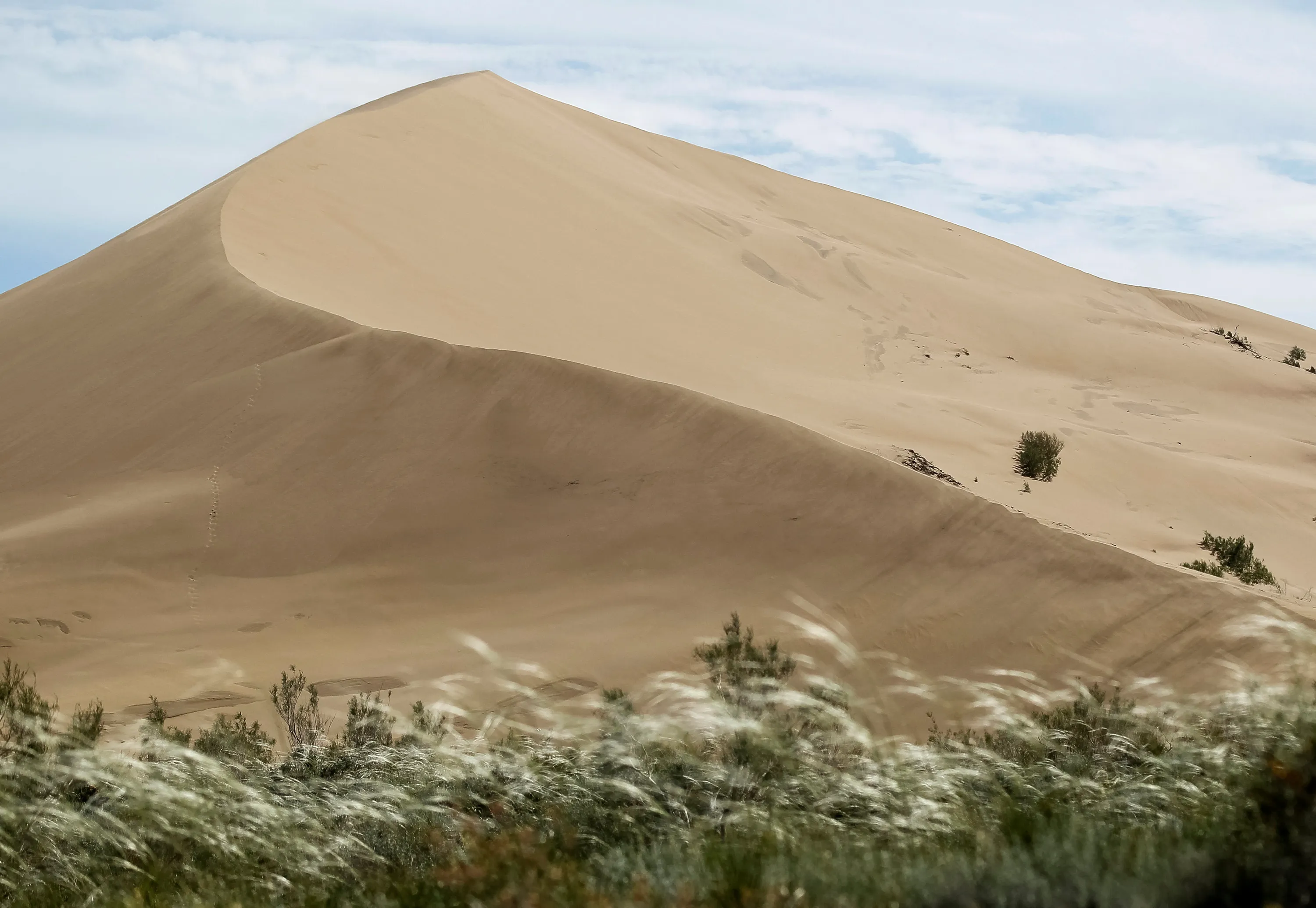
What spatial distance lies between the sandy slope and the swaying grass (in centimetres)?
442

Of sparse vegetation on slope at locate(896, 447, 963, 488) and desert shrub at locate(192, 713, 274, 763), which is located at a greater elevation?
sparse vegetation on slope at locate(896, 447, 963, 488)

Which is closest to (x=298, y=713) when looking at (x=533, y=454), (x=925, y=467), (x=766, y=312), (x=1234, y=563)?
(x=533, y=454)

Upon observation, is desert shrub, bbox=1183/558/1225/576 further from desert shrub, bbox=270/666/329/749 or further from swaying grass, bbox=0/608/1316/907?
desert shrub, bbox=270/666/329/749

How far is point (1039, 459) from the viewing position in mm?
15992

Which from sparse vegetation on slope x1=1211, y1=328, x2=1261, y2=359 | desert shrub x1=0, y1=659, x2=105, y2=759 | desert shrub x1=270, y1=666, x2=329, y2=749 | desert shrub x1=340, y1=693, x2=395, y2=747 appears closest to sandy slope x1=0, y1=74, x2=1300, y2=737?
desert shrub x1=270, y1=666, x2=329, y2=749

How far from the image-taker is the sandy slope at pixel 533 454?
11.5 m

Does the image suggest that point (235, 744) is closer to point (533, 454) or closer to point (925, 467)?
point (533, 454)

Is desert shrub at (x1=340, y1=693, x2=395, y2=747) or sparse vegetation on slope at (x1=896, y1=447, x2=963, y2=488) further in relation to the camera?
sparse vegetation on slope at (x1=896, y1=447, x2=963, y2=488)

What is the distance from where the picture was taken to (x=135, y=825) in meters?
5.17

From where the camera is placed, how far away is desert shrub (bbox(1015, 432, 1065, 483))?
627 inches

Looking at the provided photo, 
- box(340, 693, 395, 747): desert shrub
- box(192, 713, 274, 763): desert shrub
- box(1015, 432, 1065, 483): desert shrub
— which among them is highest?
box(1015, 432, 1065, 483): desert shrub

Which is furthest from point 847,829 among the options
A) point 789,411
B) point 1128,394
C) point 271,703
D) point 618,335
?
point 1128,394

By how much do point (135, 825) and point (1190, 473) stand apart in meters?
16.2

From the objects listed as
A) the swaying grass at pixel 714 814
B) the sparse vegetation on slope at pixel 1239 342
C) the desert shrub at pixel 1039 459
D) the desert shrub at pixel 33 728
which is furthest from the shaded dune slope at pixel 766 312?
the desert shrub at pixel 33 728
